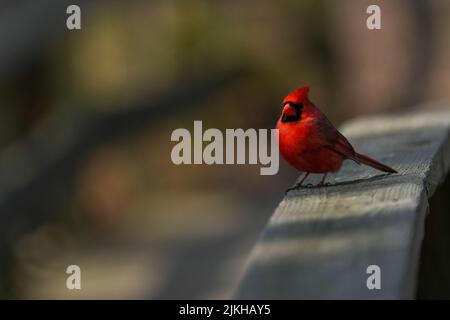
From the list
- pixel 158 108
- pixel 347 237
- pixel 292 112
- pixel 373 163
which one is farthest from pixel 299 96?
pixel 158 108

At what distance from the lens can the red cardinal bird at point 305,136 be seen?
157cm

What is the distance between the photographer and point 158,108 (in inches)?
195

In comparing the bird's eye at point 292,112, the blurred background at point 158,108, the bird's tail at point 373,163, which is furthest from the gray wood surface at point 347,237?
the blurred background at point 158,108

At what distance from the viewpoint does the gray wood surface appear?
1064 millimetres

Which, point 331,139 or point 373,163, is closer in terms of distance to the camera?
point 331,139

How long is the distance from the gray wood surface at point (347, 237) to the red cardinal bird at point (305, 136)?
0.05m

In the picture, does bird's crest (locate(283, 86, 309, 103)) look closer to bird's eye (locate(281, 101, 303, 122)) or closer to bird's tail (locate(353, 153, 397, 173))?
bird's eye (locate(281, 101, 303, 122))

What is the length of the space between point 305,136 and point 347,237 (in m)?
0.39

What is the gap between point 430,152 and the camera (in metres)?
1.91

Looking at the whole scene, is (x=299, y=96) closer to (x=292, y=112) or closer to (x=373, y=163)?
(x=292, y=112)

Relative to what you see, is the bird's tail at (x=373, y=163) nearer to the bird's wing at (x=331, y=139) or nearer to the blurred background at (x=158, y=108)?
the bird's wing at (x=331, y=139)

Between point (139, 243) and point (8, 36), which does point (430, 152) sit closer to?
point (8, 36)

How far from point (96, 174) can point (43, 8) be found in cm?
180
